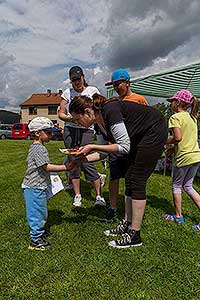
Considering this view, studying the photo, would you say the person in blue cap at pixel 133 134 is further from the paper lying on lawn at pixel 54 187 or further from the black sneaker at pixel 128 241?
the paper lying on lawn at pixel 54 187

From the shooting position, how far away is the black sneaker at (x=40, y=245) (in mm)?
3059

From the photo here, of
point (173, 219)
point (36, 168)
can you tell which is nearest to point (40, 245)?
point (36, 168)

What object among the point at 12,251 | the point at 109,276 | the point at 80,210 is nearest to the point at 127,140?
the point at 109,276

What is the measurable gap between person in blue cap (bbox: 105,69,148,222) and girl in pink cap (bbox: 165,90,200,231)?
0.44 metres

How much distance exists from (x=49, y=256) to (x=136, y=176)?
1137 millimetres

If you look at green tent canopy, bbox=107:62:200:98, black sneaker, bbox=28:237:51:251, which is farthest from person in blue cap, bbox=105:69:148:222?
green tent canopy, bbox=107:62:200:98

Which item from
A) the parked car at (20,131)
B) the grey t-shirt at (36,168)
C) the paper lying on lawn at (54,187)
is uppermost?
the grey t-shirt at (36,168)

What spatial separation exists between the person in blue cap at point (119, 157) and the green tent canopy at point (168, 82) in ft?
10.1

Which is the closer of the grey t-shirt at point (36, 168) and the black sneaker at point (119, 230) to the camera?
the grey t-shirt at point (36, 168)

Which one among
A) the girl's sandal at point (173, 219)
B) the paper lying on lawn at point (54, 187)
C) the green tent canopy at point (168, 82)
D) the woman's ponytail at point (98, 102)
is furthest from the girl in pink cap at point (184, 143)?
the green tent canopy at point (168, 82)

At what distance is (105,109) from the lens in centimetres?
285

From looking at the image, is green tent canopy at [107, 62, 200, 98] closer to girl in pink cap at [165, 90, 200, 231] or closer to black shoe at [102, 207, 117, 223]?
girl in pink cap at [165, 90, 200, 231]

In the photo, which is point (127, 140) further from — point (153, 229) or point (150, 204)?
point (150, 204)

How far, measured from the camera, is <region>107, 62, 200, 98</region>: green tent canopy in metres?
7.77
